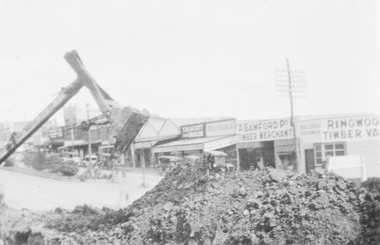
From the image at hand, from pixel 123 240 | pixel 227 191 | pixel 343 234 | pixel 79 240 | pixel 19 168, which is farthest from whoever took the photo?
pixel 19 168

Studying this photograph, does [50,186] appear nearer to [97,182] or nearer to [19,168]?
[97,182]

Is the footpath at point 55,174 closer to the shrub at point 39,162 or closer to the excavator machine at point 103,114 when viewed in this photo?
the shrub at point 39,162

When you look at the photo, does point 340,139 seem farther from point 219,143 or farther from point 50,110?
point 50,110

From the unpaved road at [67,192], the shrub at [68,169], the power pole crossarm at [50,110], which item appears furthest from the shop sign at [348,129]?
the shrub at [68,169]

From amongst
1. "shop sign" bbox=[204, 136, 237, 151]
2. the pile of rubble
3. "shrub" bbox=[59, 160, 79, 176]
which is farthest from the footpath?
the pile of rubble

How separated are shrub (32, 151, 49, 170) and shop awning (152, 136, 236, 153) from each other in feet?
20.6

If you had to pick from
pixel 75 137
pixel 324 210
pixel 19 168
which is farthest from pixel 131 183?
pixel 75 137

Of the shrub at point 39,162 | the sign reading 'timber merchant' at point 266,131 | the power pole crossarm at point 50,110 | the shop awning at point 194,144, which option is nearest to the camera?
the power pole crossarm at point 50,110

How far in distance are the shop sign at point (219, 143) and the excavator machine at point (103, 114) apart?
5.40 meters

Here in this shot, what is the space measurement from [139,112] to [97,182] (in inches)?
356

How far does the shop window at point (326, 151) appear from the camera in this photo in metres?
9.68

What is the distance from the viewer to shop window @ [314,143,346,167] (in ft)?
31.8

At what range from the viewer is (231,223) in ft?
12.9

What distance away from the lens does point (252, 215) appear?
3.84m
